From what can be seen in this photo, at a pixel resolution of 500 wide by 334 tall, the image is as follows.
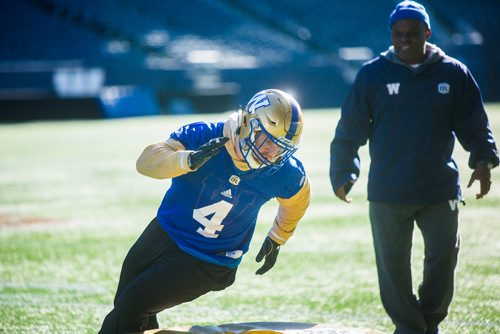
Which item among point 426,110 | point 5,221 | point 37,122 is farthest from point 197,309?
point 37,122

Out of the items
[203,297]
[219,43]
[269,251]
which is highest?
[219,43]

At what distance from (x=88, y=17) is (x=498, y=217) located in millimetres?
23454

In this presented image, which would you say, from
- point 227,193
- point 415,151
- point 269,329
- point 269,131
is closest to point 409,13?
point 415,151

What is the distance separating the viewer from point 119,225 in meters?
9.19

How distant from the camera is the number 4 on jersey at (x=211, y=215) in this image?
413 cm

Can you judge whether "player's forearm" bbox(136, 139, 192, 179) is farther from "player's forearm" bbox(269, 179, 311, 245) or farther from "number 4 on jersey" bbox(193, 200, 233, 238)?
"player's forearm" bbox(269, 179, 311, 245)

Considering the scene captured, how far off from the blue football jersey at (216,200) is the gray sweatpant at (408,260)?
2.69 ft

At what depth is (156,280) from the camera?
13.3ft

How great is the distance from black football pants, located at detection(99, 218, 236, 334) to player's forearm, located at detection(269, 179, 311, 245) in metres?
0.35

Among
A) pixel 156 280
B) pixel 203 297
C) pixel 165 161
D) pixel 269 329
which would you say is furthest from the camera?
pixel 203 297

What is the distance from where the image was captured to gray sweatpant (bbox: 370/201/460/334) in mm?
4723

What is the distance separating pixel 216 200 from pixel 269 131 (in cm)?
49

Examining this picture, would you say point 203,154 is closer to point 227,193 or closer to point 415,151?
point 227,193

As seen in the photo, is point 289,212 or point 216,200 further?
point 289,212
